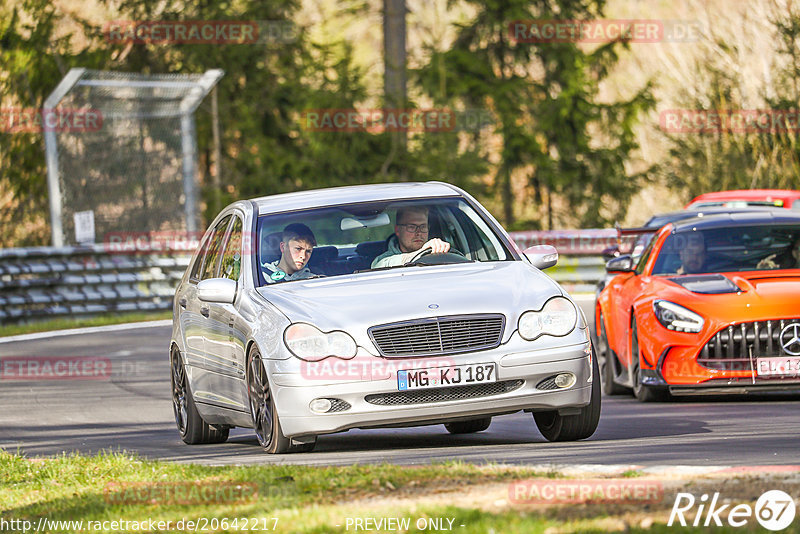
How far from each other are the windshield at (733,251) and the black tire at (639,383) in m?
0.72

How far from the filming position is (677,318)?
11.7 meters

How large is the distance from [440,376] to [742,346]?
11.8 feet

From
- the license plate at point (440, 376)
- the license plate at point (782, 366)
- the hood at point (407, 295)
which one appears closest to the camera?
the license plate at point (440, 376)

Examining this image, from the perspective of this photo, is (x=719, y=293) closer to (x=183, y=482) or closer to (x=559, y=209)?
(x=183, y=482)

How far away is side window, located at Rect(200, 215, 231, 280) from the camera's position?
10844 mm

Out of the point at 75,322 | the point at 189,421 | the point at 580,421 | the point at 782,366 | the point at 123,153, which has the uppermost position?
the point at 123,153

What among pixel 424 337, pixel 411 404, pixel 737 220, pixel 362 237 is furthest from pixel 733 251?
pixel 411 404

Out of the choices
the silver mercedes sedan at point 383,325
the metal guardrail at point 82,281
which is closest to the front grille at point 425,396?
the silver mercedes sedan at point 383,325

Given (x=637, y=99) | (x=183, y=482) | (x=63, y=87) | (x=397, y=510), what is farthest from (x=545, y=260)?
(x=637, y=99)

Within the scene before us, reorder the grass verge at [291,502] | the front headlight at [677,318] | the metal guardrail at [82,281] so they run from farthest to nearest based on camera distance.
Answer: the metal guardrail at [82,281]
the front headlight at [677,318]
the grass verge at [291,502]

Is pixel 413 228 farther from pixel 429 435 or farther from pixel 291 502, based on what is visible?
pixel 291 502

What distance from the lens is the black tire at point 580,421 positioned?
30.1 feet

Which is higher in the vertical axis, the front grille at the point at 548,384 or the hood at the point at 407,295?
the hood at the point at 407,295

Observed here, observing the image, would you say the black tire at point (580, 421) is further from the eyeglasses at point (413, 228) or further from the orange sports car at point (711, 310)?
the orange sports car at point (711, 310)
